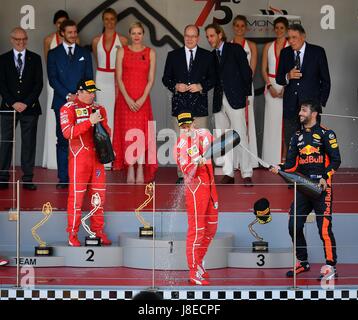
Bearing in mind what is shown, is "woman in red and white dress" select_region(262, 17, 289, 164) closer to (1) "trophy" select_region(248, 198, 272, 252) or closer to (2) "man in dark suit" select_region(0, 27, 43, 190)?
(2) "man in dark suit" select_region(0, 27, 43, 190)

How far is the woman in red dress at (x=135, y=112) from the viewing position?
1403cm

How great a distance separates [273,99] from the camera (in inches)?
623

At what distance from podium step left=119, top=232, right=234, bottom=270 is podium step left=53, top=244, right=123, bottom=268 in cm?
8

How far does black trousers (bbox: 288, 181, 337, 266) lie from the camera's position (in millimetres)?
11461

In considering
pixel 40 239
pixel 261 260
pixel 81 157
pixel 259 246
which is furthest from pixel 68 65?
pixel 261 260

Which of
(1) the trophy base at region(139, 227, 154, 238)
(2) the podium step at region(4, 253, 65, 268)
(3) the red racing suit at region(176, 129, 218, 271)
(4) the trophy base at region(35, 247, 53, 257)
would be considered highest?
(3) the red racing suit at region(176, 129, 218, 271)

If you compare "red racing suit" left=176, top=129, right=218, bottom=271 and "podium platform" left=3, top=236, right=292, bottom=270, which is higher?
"red racing suit" left=176, top=129, right=218, bottom=271

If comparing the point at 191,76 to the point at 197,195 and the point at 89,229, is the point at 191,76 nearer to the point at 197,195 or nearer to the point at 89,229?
the point at 89,229

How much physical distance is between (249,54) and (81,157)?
13.9 feet

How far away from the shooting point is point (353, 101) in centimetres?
1634

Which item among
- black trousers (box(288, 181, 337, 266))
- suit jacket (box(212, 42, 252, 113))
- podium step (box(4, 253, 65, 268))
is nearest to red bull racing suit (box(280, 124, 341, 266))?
black trousers (box(288, 181, 337, 266))

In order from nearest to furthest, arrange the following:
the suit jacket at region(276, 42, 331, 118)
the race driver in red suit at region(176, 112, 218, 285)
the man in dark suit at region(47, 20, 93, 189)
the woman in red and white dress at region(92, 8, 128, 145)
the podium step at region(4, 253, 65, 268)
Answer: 1. the race driver in red suit at region(176, 112, 218, 285)
2. the podium step at region(4, 253, 65, 268)
3. the suit jacket at region(276, 42, 331, 118)
4. the man in dark suit at region(47, 20, 93, 189)
5. the woman in red and white dress at region(92, 8, 128, 145)
